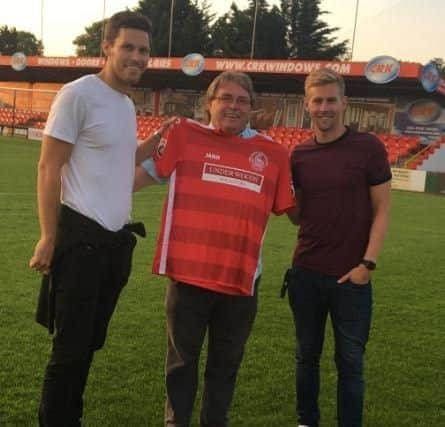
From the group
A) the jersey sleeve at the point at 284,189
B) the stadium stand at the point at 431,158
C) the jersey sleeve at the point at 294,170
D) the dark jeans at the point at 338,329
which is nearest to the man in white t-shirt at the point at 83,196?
the jersey sleeve at the point at 284,189

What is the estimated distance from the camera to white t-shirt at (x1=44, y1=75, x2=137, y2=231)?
2377 mm

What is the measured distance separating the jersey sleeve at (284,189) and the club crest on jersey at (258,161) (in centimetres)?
10

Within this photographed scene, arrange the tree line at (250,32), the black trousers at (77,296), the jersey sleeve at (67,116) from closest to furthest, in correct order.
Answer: the jersey sleeve at (67,116) → the black trousers at (77,296) → the tree line at (250,32)

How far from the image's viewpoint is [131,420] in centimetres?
313

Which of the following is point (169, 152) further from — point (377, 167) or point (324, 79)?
point (377, 167)

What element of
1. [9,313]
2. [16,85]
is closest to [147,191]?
[9,313]

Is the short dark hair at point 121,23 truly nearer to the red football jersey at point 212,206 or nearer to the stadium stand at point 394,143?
the red football jersey at point 212,206

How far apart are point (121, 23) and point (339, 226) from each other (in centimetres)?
137

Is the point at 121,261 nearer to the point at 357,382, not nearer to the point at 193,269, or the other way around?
the point at 193,269

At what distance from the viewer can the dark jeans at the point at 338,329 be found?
111 inches

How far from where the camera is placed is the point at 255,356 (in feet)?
13.6

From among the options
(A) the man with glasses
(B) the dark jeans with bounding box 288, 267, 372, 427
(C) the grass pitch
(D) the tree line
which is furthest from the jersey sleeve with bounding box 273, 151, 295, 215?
(D) the tree line

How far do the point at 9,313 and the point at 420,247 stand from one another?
22.0ft

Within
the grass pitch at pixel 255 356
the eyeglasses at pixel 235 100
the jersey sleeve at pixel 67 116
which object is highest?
the eyeglasses at pixel 235 100
